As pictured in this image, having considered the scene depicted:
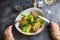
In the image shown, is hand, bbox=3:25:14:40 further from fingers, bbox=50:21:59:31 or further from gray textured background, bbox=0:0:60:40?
fingers, bbox=50:21:59:31

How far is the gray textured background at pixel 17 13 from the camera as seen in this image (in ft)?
4.65

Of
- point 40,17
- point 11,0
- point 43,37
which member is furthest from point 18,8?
point 43,37

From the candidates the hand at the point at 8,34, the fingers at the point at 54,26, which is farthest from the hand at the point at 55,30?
the hand at the point at 8,34

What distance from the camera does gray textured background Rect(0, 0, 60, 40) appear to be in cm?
142

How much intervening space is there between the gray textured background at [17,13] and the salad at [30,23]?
5 centimetres

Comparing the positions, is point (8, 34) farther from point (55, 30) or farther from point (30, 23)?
point (55, 30)

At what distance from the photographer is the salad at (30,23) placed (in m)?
1.40

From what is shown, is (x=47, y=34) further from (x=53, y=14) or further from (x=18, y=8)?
(x=18, y=8)

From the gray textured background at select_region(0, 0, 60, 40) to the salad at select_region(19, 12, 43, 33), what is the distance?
2.0 inches

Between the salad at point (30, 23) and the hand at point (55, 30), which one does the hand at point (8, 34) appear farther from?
the hand at point (55, 30)

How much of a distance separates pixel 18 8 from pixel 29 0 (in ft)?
0.39

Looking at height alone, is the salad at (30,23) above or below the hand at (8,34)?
above

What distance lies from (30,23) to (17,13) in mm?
166

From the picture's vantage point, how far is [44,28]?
144 cm
